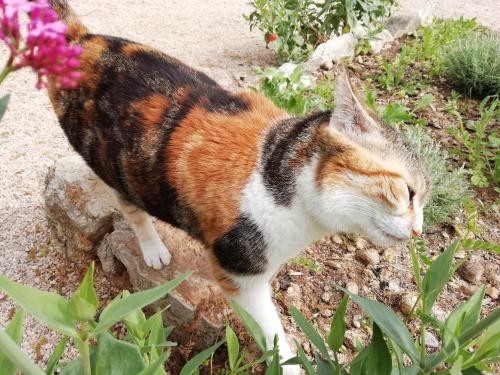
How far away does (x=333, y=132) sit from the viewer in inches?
59.1

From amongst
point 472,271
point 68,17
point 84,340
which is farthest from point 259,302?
point 68,17

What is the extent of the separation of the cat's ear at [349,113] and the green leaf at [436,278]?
20.3 inches

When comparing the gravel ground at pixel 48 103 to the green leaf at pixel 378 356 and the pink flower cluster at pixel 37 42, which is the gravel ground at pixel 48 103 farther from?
the pink flower cluster at pixel 37 42

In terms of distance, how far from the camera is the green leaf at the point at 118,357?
100 centimetres

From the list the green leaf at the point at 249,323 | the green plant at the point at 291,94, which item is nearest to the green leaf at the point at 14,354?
the green leaf at the point at 249,323

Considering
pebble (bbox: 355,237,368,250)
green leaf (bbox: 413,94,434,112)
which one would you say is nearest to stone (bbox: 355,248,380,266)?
pebble (bbox: 355,237,368,250)

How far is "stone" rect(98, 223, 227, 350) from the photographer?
1.96 m

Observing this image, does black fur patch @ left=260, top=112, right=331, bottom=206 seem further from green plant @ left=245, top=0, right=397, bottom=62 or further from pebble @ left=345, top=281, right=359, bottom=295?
green plant @ left=245, top=0, right=397, bottom=62

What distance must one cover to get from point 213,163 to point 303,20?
10.1ft

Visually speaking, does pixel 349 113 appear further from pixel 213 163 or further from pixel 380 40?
pixel 380 40

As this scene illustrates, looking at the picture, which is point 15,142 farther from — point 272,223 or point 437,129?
point 437,129

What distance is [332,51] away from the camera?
3.98 meters

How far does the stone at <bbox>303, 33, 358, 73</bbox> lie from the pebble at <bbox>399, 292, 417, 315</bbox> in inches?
89.6

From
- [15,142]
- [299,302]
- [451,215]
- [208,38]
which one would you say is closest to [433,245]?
[451,215]
